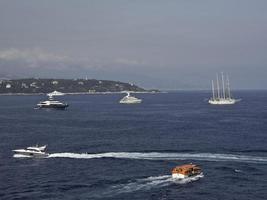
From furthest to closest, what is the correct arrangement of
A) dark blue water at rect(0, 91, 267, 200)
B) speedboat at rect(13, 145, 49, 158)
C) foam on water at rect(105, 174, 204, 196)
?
1. speedboat at rect(13, 145, 49, 158)
2. dark blue water at rect(0, 91, 267, 200)
3. foam on water at rect(105, 174, 204, 196)

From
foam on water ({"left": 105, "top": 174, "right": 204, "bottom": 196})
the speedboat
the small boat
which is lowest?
foam on water ({"left": 105, "top": 174, "right": 204, "bottom": 196})

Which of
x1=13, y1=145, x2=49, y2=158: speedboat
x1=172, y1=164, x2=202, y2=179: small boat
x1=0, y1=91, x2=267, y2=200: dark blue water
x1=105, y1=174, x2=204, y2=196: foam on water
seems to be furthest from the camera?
x1=13, y1=145, x2=49, y2=158: speedboat

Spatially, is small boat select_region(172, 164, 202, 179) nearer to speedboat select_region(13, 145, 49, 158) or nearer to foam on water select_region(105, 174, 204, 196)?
foam on water select_region(105, 174, 204, 196)

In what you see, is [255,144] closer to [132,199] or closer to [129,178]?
[129,178]

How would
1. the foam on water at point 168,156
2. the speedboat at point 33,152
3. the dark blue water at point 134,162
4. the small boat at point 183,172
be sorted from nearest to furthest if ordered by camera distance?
the dark blue water at point 134,162 < the small boat at point 183,172 < the foam on water at point 168,156 < the speedboat at point 33,152

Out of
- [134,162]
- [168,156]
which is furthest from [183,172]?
[168,156]

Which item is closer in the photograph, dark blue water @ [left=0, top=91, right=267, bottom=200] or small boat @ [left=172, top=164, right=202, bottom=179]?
dark blue water @ [left=0, top=91, right=267, bottom=200]

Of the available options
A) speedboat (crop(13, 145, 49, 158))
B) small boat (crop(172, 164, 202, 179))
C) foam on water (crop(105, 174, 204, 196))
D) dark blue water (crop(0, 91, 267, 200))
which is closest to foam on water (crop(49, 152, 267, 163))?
dark blue water (crop(0, 91, 267, 200))

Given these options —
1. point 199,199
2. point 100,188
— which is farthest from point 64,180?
point 199,199

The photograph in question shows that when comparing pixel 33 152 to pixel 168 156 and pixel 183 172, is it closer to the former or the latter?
pixel 168 156

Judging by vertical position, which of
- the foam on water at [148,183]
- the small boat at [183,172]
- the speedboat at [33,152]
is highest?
the speedboat at [33,152]

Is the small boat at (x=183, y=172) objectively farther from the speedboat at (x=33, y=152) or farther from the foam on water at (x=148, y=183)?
the speedboat at (x=33, y=152)

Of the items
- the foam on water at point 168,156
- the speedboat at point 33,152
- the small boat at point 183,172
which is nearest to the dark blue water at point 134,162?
the foam on water at point 168,156

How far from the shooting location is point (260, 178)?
3497 inches
